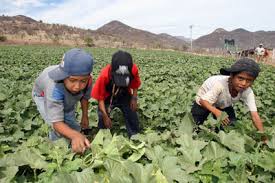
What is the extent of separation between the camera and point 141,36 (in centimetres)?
14550

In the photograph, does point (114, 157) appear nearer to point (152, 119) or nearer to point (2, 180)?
point (2, 180)

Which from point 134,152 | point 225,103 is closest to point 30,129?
point 225,103

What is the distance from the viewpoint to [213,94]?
13.5ft

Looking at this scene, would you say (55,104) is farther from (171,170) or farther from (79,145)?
(171,170)

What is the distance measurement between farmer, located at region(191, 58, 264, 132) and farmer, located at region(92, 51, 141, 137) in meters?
0.84

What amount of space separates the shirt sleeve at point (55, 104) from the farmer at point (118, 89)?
1.12 meters

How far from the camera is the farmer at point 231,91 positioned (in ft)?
12.2

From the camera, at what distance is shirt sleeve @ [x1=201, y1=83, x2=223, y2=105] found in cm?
411

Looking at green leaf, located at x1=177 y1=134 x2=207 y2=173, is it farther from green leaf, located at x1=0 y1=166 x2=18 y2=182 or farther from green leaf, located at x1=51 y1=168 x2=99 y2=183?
green leaf, located at x1=0 y1=166 x2=18 y2=182

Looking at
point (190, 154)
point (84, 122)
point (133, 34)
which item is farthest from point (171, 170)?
point (133, 34)

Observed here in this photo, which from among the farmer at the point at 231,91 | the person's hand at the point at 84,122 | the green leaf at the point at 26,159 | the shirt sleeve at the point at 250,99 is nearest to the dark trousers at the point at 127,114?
the person's hand at the point at 84,122

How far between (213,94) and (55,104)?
1800mm

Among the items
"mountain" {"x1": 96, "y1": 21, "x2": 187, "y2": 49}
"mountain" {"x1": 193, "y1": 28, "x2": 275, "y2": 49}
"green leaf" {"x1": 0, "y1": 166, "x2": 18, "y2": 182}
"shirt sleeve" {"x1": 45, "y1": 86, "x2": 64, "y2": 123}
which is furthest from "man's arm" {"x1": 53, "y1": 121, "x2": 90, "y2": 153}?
"mountain" {"x1": 193, "y1": 28, "x2": 275, "y2": 49}

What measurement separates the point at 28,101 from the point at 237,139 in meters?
4.03
